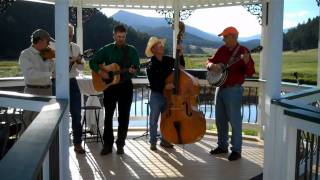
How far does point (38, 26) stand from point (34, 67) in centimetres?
1085

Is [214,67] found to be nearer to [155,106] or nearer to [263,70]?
[155,106]

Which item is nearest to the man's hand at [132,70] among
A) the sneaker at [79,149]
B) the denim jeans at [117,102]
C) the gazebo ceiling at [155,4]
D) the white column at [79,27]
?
the denim jeans at [117,102]

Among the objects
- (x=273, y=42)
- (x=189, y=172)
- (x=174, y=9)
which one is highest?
(x=174, y=9)

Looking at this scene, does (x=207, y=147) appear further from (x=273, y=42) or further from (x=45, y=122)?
(x=45, y=122)

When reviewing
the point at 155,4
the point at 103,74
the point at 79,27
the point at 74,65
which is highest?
the point at 155,4

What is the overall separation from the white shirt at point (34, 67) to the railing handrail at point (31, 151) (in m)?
1.66

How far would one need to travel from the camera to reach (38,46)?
4.43 m

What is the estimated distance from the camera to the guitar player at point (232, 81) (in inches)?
188

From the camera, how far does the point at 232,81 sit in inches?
192

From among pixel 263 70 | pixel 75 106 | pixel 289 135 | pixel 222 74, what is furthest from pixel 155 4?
pixel 289 135

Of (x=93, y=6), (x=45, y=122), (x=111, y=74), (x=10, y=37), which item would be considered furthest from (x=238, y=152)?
(x=10, y=37)

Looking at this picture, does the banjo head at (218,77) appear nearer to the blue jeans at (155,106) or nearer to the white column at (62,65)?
the blue jeans at (155,106)

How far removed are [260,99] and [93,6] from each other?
10.4 feet

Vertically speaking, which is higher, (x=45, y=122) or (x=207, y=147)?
(x=45, y=122)
